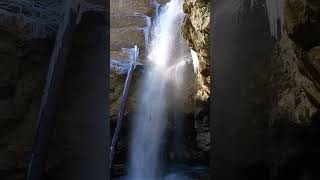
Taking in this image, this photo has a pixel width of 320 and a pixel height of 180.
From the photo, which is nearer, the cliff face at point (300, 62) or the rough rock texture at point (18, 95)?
the cliff face at point (300, 62)

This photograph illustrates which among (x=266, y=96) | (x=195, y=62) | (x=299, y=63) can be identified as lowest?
(x=266, y=96)

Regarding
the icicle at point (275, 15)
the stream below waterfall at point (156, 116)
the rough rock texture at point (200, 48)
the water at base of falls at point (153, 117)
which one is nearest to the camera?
the icicle at point (275, 15)

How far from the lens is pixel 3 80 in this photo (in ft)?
8.19

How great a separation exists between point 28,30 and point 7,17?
0.18 m

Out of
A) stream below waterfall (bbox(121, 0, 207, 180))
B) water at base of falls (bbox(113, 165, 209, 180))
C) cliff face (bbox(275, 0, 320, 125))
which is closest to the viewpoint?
cliff face (bbox(275, 0, 320, 125))

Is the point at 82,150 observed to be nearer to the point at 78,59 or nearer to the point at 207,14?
the point at 78,59

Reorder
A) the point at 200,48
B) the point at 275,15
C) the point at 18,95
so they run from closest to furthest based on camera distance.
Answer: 1. the point at 275,15
2. the point at 18,95
3. the point at 200,48

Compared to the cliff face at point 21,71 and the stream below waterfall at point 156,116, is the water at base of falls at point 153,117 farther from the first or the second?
the cliff face at point 21,71

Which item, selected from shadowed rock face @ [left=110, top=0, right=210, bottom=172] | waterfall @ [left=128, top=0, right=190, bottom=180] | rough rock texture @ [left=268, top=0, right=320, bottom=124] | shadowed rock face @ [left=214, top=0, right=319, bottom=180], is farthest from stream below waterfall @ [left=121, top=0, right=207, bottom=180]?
rough rock texture @ [left=268, top=0, right=320, bottom=124]

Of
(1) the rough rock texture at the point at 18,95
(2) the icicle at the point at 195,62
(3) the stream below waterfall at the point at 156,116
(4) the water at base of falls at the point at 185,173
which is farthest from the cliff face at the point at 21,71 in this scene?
(3) the stream below waterfall at the point at 156,116

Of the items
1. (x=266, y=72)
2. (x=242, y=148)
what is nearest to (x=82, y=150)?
(x=242, y=148)

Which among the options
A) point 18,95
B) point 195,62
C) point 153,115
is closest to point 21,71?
point 18,95

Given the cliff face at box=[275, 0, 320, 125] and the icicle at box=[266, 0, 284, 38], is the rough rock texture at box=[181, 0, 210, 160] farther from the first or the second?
the cliff face at box=[275, 0, 320, 125]

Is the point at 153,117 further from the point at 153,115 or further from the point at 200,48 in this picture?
the point at 200,48
